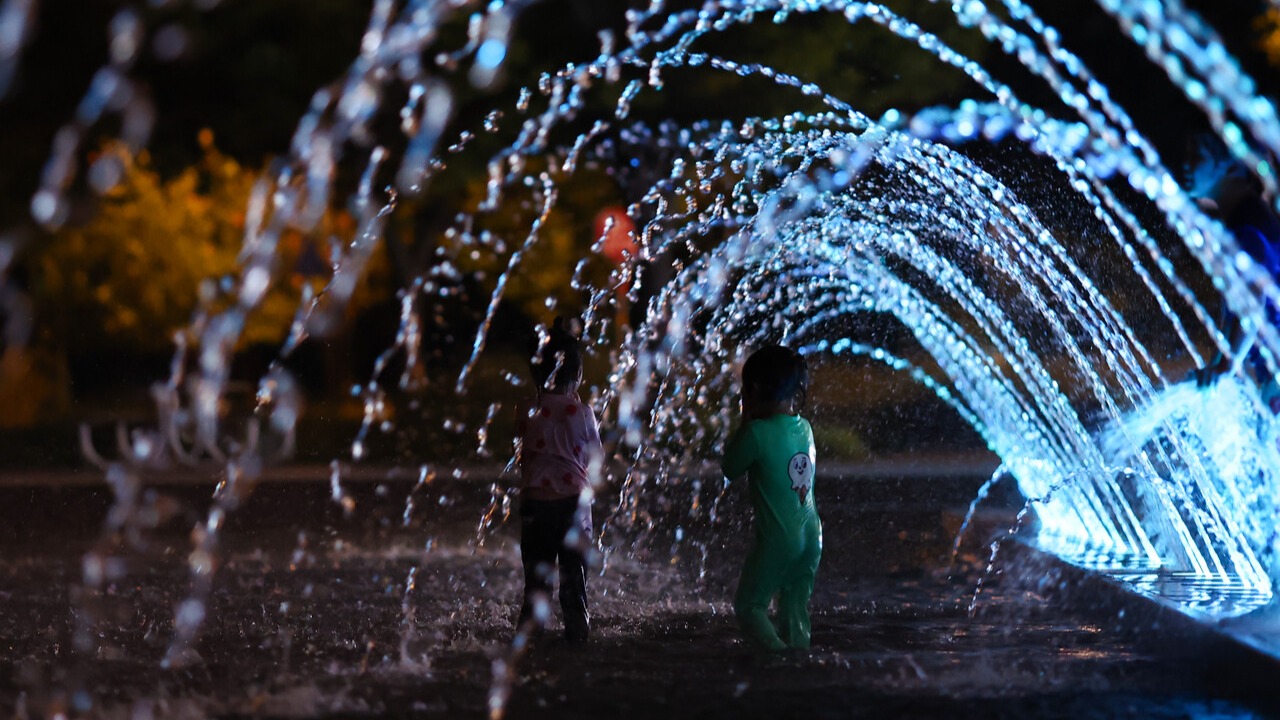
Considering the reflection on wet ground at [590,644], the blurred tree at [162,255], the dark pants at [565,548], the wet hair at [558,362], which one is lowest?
the reflection on wet ground at [590,644]

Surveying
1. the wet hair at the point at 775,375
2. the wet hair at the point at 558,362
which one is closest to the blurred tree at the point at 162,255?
the wet hair at the point at 558,362

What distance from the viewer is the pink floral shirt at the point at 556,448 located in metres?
6.43

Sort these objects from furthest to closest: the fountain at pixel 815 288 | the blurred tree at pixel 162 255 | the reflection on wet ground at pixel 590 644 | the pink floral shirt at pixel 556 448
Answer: the blurred tree at pixel 162 255, the fountain at pixel 815 288, the pink floral shirt at pixel 556 448, the reflection on wet ground at pixel 590 644

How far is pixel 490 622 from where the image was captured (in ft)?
23.4

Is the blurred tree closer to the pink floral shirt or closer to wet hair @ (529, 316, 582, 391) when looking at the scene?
wet hair @ (529, 316, 582, 391)

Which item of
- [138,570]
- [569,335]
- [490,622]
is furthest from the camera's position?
[138,570]

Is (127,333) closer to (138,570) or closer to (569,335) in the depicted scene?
(138,570)

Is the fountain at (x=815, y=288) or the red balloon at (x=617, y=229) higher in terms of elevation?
the red balloon at (x=617, y=229)

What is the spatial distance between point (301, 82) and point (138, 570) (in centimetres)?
1326

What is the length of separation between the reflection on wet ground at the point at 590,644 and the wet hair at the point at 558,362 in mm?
1015

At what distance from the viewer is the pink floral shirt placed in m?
6.43

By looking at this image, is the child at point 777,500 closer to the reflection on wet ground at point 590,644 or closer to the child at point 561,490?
the reflection on wet ground at point 590,644

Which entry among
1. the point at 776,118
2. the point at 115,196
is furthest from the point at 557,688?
the point at 115,196

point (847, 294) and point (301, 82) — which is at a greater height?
point (301, 82)
